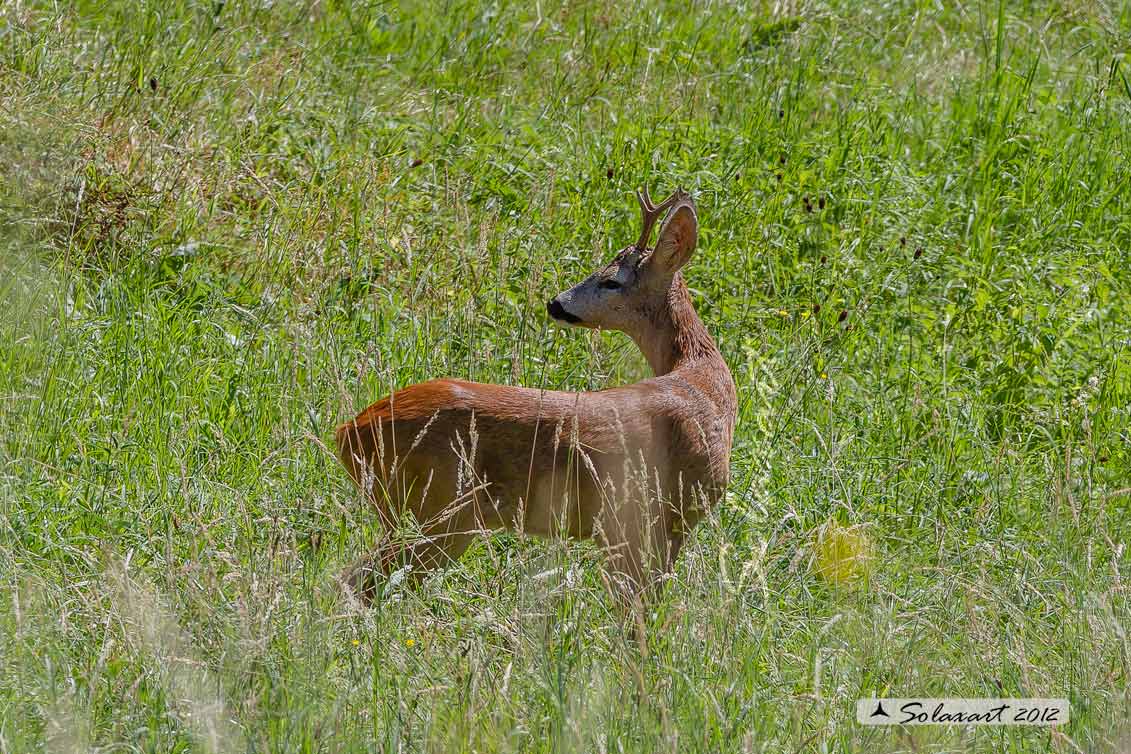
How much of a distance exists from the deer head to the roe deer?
0.35 meters

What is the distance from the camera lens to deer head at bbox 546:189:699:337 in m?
5.12

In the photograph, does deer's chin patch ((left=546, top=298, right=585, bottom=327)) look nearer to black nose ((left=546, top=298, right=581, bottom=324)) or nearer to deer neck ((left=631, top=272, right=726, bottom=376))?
black nose ((left=546, top=298, right=581, bottom=324))

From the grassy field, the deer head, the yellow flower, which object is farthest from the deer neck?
the yellow flower

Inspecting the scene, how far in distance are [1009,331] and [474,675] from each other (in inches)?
144

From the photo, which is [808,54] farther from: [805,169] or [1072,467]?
[1072,467]

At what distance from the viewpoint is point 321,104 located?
287 inches

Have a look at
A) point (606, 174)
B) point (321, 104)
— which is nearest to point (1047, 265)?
point (606, 174)

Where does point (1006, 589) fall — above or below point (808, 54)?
below

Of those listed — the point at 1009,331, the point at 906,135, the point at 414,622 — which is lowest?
the point at 414,622

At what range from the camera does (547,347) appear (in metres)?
6.09

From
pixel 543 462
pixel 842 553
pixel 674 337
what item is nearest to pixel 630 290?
pixel 674 337

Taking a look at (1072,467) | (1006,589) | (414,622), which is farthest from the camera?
(1072,467)

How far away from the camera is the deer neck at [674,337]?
5.11 meters

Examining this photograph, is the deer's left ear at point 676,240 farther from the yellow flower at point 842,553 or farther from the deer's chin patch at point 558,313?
the yellow flower at point 842,553
